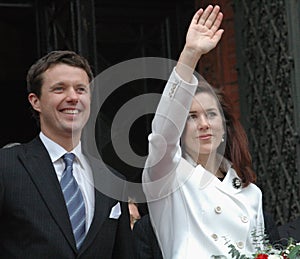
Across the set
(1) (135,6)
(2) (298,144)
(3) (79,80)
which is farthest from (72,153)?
(1) (135,6)

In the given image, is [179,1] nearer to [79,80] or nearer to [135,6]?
[135,6]

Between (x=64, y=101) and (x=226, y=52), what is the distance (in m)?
3.73

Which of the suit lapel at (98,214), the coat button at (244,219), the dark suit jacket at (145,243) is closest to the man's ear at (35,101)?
the suit lapel at (98,214)

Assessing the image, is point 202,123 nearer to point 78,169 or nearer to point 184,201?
point 184,201

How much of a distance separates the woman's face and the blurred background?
1.19m

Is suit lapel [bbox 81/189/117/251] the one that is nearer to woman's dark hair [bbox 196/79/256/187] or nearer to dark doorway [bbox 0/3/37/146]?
woman's dark hair [bbox 196/79/256/187]

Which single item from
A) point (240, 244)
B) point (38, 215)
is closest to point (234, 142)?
point (240, 244)

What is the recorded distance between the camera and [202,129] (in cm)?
441

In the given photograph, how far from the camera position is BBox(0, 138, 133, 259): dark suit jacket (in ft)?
13.1

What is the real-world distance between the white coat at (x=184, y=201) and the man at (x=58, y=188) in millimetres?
231

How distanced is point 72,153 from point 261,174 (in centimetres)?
318

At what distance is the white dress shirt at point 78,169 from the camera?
4242mm

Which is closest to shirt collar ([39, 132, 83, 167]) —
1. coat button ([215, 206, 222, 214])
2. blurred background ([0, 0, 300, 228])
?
coat button ([215, 206, 222, 214])

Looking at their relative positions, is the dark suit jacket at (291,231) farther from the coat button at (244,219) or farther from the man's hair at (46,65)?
the man's hair at (46,65)
